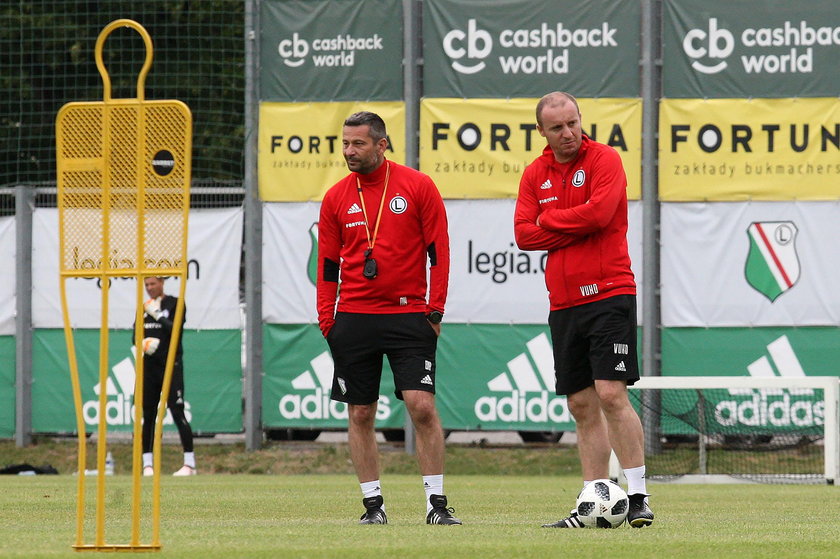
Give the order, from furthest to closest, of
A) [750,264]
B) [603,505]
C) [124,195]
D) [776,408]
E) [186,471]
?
[750,264], [776,408], [186,471], [603,505], [124,195]

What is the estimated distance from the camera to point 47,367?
20.0m

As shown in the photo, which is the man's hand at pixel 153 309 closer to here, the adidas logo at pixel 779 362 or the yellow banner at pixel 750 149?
the yellow banner at pixel 750 149

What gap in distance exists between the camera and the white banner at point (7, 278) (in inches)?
795

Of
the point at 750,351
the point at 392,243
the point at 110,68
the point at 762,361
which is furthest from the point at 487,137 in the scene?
the point at 392,243

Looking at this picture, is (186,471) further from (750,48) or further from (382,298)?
(382,298)

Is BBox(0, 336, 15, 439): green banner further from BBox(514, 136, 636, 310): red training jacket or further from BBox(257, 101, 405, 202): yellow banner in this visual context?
BBox(514, 136, 636, 310): red training jacket

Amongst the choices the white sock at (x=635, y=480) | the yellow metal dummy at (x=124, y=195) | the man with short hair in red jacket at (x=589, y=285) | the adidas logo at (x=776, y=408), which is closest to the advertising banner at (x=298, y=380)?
the adidas logo at (x=776, y=408)

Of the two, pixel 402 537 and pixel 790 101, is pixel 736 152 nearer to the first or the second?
pixel 790 101

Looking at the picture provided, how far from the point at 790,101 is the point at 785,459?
457cm

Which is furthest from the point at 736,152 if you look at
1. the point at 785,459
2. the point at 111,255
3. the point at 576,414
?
the point at 111,255

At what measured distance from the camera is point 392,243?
8.44 metres

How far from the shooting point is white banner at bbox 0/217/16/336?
20203mm

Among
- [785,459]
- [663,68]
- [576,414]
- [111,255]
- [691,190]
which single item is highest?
[663,68]

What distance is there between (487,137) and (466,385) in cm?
315
